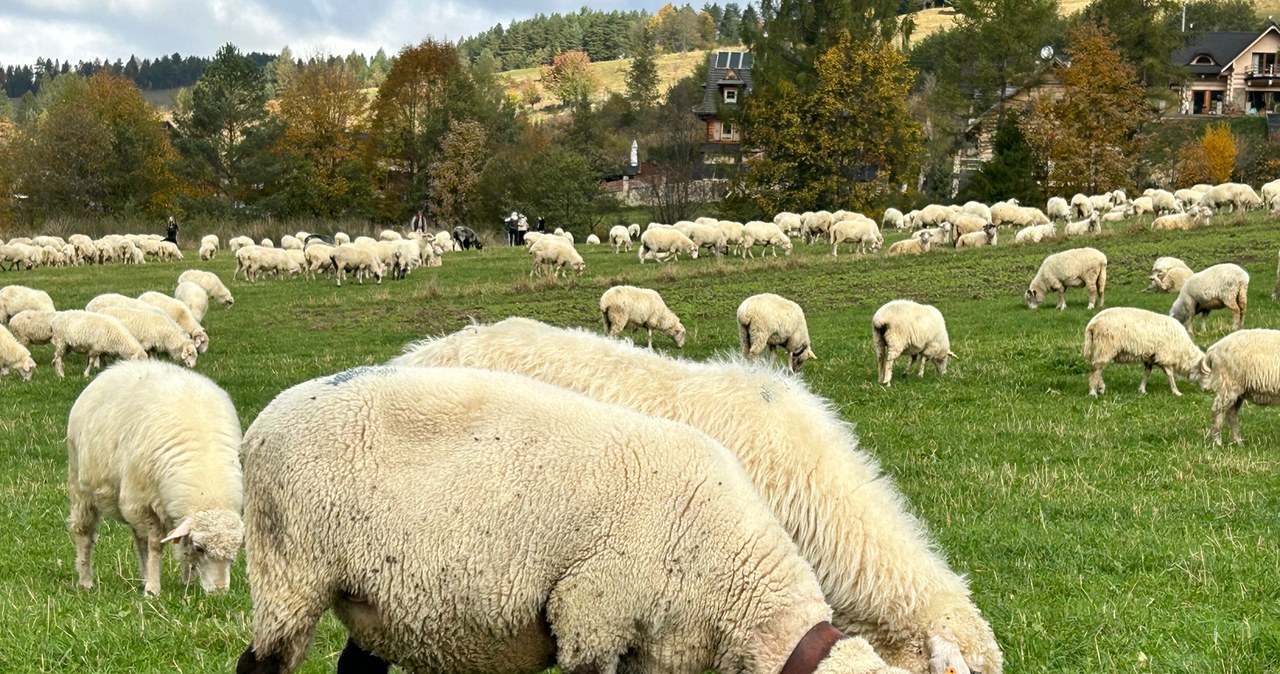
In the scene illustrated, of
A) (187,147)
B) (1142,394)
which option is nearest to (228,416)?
(1142,394)

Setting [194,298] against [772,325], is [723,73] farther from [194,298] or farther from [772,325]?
[772,325]

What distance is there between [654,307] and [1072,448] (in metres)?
10.0

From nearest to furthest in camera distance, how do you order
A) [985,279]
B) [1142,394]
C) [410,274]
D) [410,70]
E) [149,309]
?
[1142,394]
[149,309]
[985,279]
[410,274]
[410,70]

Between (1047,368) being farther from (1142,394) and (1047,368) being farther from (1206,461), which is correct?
(1206,461)

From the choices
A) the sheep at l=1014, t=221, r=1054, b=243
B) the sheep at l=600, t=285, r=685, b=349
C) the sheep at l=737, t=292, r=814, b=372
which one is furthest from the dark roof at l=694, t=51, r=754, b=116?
the sheep at l=737, t=292, r=814, b=372

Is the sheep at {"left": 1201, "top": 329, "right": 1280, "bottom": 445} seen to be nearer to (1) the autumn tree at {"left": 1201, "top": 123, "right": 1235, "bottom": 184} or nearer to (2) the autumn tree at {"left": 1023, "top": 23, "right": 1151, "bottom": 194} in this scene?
(2) the autumn tree at {"left": 1023, "top": 23, "right": 1151, "bottom": 194}

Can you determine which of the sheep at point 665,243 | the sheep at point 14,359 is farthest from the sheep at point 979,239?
the sheep at point 14,359

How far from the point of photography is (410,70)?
70.1 meters

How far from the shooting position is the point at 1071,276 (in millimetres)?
23312

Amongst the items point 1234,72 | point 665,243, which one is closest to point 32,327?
point 665,243

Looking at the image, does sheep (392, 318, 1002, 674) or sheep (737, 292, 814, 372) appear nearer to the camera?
sheep (392, 318, 1002, 674)

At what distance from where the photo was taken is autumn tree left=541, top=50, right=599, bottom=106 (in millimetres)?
148125

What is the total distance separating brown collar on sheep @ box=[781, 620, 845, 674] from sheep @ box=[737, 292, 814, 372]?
1356cm

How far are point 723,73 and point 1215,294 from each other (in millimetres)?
69813
